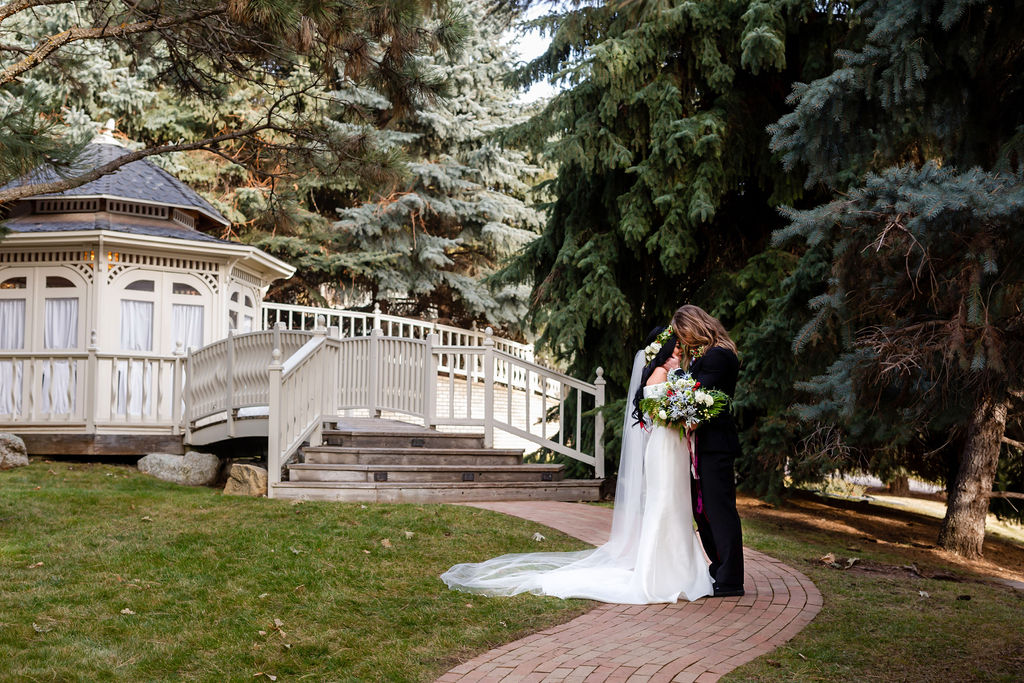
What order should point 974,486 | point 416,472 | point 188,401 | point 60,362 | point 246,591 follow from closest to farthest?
point 246,591
point 974,486
point 416,472
point 188,401
point 60,362

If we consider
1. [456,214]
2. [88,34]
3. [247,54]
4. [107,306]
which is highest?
[456,214]

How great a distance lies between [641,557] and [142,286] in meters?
11.4

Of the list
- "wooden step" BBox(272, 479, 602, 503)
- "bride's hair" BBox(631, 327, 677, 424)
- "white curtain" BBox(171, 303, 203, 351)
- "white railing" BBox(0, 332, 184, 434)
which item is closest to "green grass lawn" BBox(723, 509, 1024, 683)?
"bride's hair" BBox(631, 327, 677, 424)

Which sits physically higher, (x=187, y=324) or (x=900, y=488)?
(x=187, y=324)

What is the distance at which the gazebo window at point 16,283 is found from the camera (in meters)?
14.9

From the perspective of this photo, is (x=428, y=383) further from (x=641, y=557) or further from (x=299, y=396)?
(x=641, y=557)

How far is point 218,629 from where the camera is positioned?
5500 mm

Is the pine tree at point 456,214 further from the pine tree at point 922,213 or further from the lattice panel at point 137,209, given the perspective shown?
the pine tree at point 922,213

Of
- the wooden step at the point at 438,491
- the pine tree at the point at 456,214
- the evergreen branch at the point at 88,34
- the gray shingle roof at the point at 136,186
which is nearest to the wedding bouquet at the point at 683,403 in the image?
the wooden step at the point at 438,491

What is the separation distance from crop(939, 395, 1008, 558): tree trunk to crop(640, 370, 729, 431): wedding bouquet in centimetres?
438

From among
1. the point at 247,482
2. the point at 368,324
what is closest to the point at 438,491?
the point at 247,482

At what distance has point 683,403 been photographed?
21.0ft

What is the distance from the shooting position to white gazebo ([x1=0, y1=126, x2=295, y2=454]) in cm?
1347

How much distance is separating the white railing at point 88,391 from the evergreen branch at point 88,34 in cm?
563
